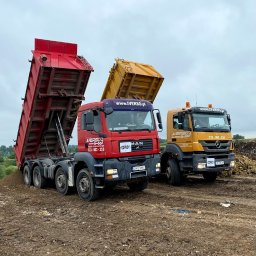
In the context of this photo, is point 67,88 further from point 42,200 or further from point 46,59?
point 42,200

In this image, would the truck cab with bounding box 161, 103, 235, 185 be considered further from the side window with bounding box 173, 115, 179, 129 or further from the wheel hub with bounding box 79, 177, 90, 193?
the wheel hub with bounding box 79, 177, 90, 193

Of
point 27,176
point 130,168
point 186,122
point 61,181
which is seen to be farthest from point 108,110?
point 27,176

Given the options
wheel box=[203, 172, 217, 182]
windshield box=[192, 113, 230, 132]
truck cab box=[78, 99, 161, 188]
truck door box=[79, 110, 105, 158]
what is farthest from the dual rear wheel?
wheel box=[203, 172, 217, 182]

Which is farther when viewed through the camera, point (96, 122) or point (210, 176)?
point (210, 176)

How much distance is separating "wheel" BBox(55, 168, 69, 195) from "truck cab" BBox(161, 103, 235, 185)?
3.48 metres

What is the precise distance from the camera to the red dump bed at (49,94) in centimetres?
1071

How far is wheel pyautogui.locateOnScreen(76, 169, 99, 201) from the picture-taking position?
9266 mm

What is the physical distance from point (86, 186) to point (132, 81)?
4.27 meters

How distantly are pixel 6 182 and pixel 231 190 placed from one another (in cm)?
800

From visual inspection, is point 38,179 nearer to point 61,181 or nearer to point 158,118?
point 61,181

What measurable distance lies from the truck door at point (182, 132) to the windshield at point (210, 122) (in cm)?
24

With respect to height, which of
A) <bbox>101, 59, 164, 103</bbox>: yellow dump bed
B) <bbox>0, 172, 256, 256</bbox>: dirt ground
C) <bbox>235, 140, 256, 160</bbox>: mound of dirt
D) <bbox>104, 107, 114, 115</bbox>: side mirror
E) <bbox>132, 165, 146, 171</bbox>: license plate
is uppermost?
<bbox>101, 59, 164, 103</bbox>: yellow dump bed

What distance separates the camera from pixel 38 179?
12.2 m

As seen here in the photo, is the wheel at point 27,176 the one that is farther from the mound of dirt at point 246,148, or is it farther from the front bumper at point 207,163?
the mound of dirt at point 246,148
